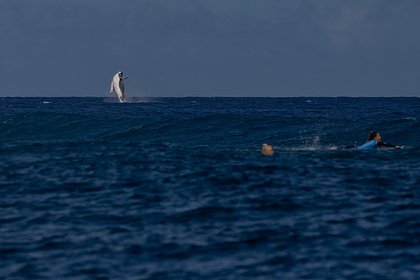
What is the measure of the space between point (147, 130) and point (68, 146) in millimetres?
19474

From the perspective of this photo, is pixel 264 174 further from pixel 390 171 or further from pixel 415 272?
pixel 415 272

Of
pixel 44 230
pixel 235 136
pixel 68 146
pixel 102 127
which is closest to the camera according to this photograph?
pixel 44 230

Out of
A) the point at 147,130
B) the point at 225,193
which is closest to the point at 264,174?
the point at 225,193

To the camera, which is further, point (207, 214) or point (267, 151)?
point (267, 151)

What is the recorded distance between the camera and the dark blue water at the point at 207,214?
41.1 feet

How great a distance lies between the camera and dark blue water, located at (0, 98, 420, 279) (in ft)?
41.1

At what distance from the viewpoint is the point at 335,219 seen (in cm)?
1557

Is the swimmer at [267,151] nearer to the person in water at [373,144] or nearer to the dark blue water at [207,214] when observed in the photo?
the dark blue water at [207,214]

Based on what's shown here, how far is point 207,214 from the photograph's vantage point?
16.1 metres
